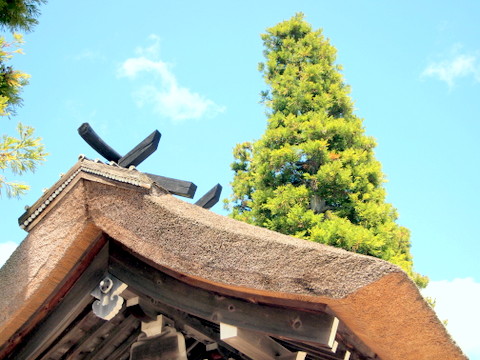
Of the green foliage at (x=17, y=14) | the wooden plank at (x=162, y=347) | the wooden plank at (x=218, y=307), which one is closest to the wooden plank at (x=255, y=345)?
the wooden plank at (x=218, y=307)

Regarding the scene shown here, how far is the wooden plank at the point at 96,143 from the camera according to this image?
362cm

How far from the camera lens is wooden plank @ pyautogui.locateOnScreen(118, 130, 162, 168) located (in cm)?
352

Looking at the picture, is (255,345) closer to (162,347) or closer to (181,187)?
(162,347)

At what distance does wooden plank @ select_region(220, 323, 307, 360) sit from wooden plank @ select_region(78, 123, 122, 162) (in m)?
1.68

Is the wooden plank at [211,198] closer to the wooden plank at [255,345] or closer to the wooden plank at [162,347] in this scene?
the wooden plank at [162,347]

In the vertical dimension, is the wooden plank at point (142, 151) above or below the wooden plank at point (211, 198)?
below

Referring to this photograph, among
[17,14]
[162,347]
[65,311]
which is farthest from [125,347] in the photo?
[17,14]

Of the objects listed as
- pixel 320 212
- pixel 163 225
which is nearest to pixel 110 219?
pixel 163 225

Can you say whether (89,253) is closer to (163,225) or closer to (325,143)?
(163,225)

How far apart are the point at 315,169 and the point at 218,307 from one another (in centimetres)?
590

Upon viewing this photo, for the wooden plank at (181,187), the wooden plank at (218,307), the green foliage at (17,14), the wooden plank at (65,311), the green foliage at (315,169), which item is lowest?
the wooden plank at (65,311)

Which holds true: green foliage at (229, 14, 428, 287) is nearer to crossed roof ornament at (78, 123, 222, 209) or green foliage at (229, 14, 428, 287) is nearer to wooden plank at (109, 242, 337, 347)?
crossed roof ornament at (78, 123, 222, 209)

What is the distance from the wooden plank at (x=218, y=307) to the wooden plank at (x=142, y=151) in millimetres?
688

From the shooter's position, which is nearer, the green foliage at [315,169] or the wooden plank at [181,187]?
the wooden plank at [181,187]
